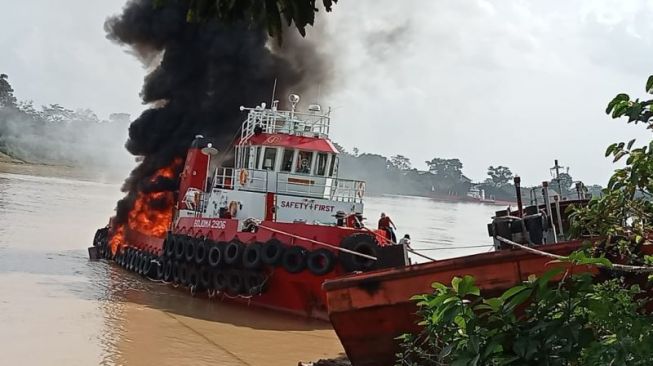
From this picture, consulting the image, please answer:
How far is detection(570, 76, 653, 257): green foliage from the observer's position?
9.95ft

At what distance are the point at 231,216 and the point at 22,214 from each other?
1745cm

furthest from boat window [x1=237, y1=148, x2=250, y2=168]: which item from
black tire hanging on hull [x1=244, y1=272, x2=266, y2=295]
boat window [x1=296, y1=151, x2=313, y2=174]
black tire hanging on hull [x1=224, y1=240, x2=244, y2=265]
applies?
black tire hanging on hull [x1=244, y1=272, x2=266, y2=295]

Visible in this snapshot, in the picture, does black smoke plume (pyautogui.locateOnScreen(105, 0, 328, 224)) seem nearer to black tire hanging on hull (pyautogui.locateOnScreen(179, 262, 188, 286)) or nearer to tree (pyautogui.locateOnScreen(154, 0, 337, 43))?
black tire hanging on hull (pyautogui.locateOnScreen(179, 262, 188, 286))


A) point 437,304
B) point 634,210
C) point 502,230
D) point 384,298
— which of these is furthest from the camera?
point 502,230

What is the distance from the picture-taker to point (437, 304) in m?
3.07

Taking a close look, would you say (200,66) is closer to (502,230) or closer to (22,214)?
(22,214)

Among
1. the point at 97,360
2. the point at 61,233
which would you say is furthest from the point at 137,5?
the point at 97,360

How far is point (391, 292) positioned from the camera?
6.00 meters

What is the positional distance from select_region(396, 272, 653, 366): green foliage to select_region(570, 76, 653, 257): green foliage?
14.1 inches

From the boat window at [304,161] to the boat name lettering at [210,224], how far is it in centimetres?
190

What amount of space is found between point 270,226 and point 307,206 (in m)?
1.48

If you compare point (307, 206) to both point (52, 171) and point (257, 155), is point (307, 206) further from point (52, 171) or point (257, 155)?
point (52, 171)

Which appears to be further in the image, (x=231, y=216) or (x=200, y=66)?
(x=200, y=66)

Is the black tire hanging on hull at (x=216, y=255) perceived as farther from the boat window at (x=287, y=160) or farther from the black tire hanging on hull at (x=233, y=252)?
Result: the boat window at (x=287, y=160)
